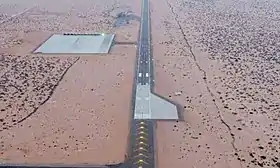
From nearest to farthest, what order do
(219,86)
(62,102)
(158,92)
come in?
(62,102) → (158,92) → (219,86)

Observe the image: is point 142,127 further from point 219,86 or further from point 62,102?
point 219,86

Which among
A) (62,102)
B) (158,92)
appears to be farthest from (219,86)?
(62,102)

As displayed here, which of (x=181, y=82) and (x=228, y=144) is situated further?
(x=181, y=82)

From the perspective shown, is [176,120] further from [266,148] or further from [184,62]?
[184,62]

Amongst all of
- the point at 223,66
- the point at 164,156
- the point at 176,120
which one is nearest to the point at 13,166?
the point at 164,156

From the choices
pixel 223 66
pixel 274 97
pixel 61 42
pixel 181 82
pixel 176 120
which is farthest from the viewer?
pixel 61 42

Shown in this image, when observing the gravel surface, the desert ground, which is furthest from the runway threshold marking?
the gravel surface

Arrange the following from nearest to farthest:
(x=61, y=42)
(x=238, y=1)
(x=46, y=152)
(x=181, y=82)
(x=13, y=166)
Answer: (x=13, y=166), (x=46, y=152), (x=181, y=82), (x=61, y=42), (x=238, y=1)
